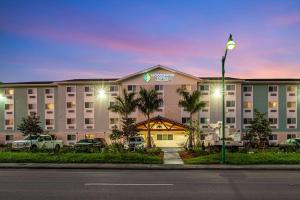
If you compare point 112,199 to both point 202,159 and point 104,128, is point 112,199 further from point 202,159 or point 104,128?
point 104,128

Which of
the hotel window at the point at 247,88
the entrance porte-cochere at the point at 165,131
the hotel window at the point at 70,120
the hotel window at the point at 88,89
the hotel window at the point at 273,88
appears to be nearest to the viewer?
the entrance porte-cochere at the point at 165,131

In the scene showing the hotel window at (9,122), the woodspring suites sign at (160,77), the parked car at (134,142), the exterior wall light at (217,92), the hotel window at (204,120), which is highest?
the woodspring suites sign at (160,77)

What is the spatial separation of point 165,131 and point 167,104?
4685 mm

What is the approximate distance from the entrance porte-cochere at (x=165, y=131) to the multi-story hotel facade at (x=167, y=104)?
0.16 meters

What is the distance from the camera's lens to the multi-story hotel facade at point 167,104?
47156 millimetres

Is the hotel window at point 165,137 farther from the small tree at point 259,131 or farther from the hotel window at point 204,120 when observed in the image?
the small tree at point 259,131

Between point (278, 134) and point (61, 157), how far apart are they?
38.2 m

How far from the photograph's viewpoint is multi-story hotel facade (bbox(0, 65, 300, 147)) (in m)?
47.2

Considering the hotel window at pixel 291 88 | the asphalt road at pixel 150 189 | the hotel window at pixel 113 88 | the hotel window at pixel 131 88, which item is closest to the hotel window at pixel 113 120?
the hotel window at pixel 113 88

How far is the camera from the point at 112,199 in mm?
9109

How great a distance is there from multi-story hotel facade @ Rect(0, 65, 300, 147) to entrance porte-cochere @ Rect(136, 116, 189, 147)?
158mm

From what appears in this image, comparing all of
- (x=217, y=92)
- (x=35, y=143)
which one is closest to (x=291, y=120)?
(x=217, y=92)

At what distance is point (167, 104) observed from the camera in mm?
47312

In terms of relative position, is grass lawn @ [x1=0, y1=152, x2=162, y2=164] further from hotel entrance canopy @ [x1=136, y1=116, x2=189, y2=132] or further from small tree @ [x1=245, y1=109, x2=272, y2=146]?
small tree @ [x1=245, y1=109, x2=272, y2=146]
